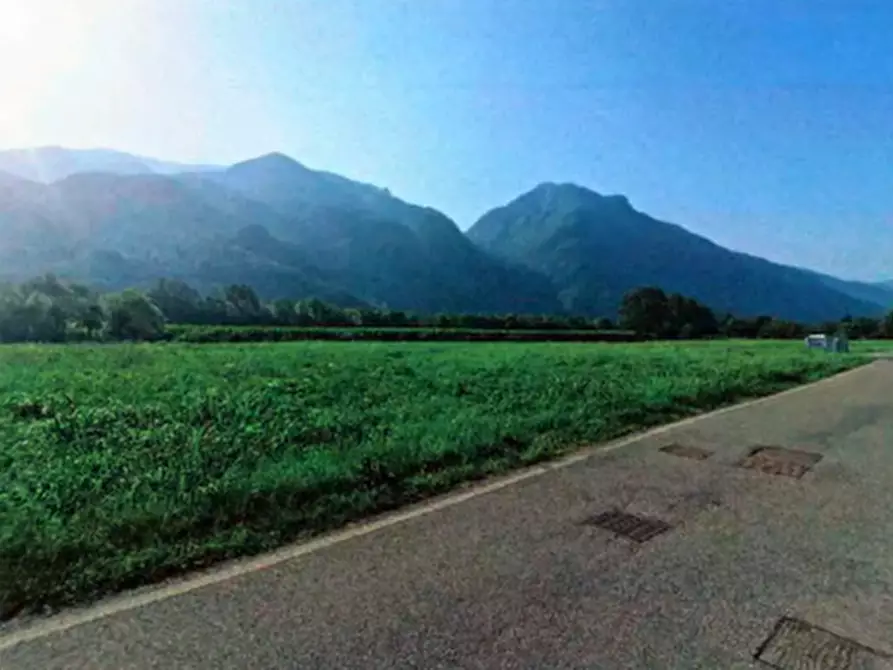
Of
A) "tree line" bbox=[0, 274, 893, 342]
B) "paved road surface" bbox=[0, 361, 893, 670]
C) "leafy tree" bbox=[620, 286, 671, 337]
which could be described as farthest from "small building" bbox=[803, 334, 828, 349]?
"paved road surface" bbox=[0, 361, 893, 670]

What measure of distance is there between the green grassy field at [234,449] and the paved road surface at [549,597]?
0.56 metres

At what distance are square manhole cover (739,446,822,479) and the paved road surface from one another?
853 mm

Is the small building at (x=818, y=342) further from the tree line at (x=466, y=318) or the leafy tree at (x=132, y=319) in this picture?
the leafy tree at (x=132, y=319)

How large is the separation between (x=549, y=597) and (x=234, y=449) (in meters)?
3.86

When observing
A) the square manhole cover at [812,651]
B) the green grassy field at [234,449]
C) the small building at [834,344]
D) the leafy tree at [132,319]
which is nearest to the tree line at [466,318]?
the leafy tree at [132,319]

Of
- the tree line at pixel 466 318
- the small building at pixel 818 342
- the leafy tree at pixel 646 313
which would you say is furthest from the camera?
the leafy tree at pixel 646 313

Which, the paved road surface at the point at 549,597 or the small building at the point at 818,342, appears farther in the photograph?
the small building at the point at 818,342

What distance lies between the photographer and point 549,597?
3.12 m

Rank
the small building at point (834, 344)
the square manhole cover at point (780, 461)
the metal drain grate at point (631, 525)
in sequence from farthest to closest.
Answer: the small building at point (834, 344) → the square manhole cover at point (780, 461) → the metal drain grate at point (631, 525)

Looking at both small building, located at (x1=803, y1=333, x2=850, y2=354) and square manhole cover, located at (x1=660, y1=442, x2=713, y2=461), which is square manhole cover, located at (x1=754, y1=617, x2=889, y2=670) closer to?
square manhole cover, located at (x1=660, y1=442, x2=713, y2=461)

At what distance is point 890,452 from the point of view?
7051 mm

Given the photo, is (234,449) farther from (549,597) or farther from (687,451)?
(687,451)

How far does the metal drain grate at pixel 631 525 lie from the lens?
13.4 feet

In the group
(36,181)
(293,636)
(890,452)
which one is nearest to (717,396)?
(890,452)
